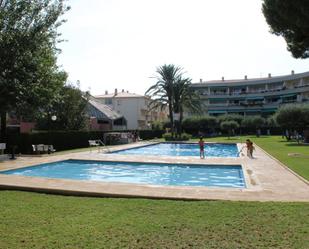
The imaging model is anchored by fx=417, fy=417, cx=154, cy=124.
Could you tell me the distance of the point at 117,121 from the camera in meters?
69.4

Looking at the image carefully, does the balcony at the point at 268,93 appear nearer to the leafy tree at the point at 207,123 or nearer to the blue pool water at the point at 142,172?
the leafy tree at the point at 207,123

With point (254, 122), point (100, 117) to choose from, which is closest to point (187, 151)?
point (100, 117)

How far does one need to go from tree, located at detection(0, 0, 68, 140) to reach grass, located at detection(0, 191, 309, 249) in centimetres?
978

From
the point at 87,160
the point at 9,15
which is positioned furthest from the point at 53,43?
the point at 87,160

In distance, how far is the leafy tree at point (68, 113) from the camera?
41.8m

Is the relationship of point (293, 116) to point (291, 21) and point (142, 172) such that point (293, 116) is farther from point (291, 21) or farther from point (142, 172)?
point (291, 21)

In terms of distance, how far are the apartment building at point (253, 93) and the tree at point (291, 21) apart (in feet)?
284

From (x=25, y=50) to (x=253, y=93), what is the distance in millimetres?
91933

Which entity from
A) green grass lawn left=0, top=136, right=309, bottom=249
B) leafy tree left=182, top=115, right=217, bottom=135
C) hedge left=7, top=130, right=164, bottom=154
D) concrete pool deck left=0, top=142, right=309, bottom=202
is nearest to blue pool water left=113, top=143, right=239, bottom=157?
hedge left=7, top=130, right=164, bottom=154

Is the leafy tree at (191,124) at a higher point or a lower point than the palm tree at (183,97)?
lower

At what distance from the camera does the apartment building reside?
95688 mm

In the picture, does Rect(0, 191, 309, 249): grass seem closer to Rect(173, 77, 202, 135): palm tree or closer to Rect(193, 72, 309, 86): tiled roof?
Rect(173, 77, 202, 135): palm tree

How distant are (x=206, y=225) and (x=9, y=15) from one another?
16527 mm

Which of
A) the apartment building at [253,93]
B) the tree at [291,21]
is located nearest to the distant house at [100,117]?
the apartment building at [253,93]
